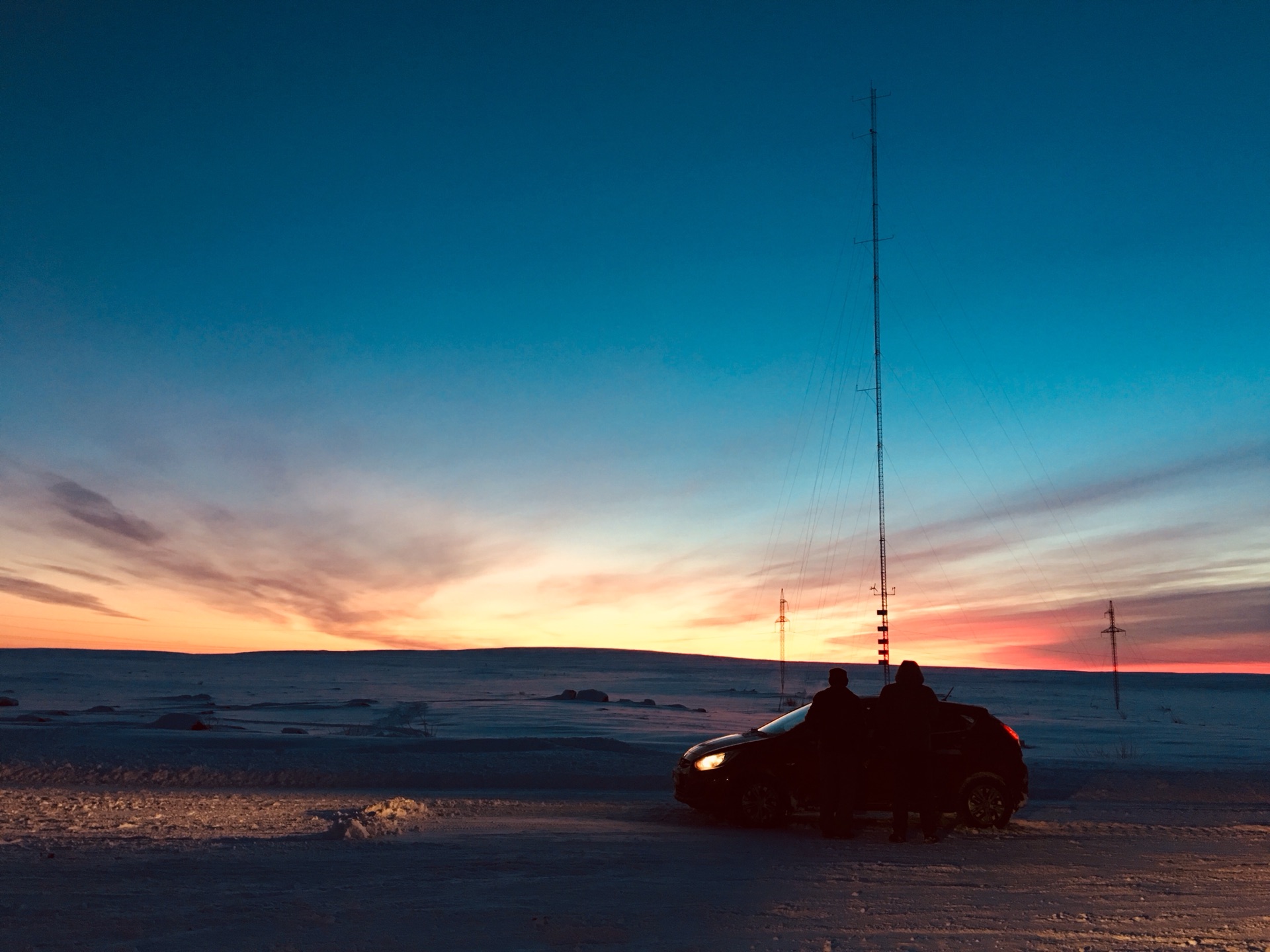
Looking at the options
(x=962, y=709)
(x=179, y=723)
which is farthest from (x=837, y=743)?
(x=179, y=723)

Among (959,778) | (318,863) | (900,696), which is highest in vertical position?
(900,696)

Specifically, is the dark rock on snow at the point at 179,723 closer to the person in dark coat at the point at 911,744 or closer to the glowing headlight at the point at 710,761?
the glowing headlight at the point at 710,761

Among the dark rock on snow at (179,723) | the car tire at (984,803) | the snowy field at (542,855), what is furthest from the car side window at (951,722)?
the dark rock on snow at (179,723)

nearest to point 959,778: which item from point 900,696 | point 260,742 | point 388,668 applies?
point 900,696

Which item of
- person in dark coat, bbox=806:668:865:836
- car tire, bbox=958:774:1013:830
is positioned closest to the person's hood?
person in dark coat, bbox=806:668:865:836

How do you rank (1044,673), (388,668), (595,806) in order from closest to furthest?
(595,806), (388,668), (1044,673)

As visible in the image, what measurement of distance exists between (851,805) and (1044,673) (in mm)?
130262

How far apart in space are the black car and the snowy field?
35cm

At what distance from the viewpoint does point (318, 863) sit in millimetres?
8914

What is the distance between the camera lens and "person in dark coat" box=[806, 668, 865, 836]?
1128cm

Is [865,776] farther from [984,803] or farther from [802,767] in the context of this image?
[984,803]

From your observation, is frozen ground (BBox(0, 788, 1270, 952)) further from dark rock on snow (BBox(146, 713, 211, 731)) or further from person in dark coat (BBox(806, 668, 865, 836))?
dark rock on snow (BBox(146, 713, 211, 731))

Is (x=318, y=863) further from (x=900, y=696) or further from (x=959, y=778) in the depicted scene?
(x=959, y=778)

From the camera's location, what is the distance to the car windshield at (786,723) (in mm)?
12320
